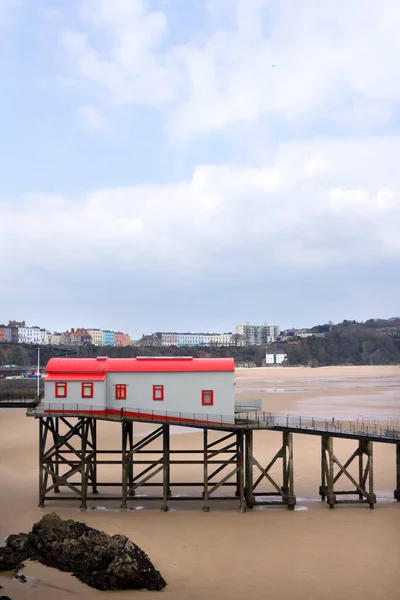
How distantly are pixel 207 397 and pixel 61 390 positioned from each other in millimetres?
6860

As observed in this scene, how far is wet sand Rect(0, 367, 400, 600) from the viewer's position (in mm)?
21953

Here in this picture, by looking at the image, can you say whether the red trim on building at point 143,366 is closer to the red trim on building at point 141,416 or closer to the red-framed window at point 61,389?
the red-framed window at point 61,389

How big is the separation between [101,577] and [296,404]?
164 ft

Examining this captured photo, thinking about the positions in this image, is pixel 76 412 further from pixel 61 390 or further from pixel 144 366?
pixel 144 366

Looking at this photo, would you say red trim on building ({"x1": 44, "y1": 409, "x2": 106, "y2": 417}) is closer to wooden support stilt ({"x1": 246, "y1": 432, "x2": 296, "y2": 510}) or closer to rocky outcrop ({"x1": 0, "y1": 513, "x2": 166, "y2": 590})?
wooden support stilt ({"x1": 246, "y1": 432, "x2": 296, "y2": 510})

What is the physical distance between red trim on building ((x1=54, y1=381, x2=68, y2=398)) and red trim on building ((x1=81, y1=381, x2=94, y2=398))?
0.82 m

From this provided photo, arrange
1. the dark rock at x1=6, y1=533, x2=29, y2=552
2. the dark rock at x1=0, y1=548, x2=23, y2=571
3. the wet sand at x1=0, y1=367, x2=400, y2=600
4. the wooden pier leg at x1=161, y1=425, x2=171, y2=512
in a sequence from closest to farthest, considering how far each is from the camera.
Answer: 1. the wet sand at x1=0, y1=367, x2=400, y2=600
2. the dark rock at x1=0, y1=548, x2=23, y2=571
3. the dark rock at x1=6, y1=533, x2=29, y2=552
4. the wooden pier leg at x1=161, y1=425, x2=171, y2=512

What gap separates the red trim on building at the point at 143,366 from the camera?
109 feet

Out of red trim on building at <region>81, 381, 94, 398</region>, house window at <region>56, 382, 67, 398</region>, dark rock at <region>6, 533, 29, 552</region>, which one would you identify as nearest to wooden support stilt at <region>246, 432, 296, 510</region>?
red trim on building at <region>81, 381, 94, 398</region>

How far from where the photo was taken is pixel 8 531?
27969 millimetres

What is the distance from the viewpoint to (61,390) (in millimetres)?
33562

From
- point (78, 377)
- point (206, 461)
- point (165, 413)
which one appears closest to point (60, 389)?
point (78, 377)

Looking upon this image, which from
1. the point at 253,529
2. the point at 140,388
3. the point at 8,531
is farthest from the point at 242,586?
the point at 140,388

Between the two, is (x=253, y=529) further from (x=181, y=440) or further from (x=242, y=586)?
(x=181, y=440)
